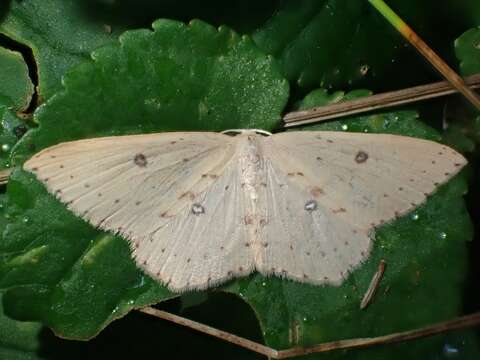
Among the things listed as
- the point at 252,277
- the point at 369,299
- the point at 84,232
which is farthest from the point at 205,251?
the point at 369,299

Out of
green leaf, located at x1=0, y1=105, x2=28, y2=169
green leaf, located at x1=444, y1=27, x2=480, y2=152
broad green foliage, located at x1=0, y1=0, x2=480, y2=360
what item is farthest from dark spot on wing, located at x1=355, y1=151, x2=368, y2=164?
green leaf, located at x1=0, y1=105, x2=28, y2=169

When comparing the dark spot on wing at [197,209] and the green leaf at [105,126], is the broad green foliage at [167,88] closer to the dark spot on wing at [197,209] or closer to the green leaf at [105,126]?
the green leaf at [105,126]

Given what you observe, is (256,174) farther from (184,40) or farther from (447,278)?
(447,278)

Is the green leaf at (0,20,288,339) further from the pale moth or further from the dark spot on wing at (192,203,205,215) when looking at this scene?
the dark spot on wing at (192,203,205,215)

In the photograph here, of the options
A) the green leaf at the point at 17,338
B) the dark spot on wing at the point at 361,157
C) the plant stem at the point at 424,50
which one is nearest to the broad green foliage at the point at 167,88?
the dark spot on wing at the point at 361,157

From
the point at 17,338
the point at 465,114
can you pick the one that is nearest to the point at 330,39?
the point at 465,114
